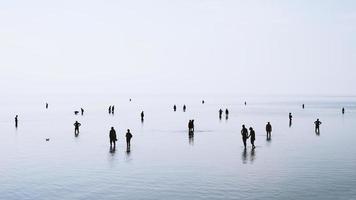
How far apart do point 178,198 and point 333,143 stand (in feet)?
70.6

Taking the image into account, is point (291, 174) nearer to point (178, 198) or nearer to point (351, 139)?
point (178, 198)

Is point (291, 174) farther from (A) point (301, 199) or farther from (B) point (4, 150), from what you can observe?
(B) point (4, 150)

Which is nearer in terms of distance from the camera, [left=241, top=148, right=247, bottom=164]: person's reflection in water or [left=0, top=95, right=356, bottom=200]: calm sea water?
[left=0, top=95, right=356, bottom=200]: calm sea water

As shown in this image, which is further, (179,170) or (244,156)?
(244,156)

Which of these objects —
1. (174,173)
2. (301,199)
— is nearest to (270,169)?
(174,173)

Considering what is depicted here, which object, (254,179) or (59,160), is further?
(59,160)

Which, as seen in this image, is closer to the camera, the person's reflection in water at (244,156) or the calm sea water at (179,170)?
the calm sea water at (179,170)

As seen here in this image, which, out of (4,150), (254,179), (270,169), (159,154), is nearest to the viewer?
(254,179)

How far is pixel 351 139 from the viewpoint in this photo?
37219mm

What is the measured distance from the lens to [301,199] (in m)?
16.0

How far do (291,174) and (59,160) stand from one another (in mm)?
12811

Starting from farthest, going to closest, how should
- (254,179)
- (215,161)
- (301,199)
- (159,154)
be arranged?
(159,154) → (215,161) → (254,179) → (301,199)

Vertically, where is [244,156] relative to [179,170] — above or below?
above

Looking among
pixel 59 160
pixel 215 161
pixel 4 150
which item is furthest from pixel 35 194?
pixel 4 150
